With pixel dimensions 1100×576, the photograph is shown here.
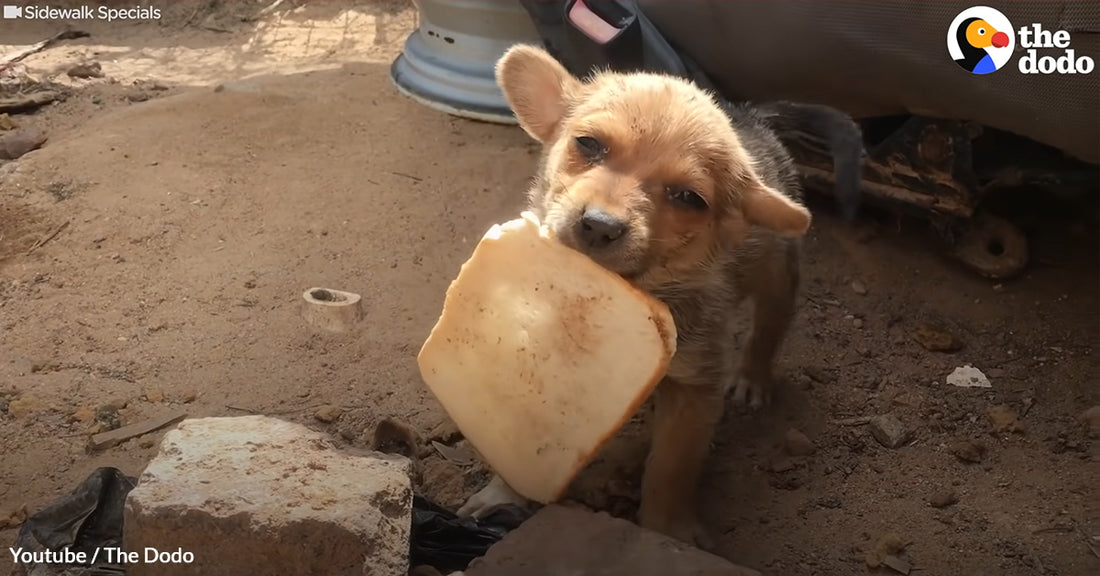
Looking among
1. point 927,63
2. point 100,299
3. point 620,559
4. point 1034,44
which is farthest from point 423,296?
point 1034,44

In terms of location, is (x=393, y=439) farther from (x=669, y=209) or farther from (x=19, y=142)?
(x=19, y=142)

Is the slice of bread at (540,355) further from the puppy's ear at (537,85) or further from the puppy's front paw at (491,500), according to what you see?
the puppy's ear at (537,85)

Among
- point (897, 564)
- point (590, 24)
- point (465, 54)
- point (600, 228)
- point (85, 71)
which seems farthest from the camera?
point (85, 71)

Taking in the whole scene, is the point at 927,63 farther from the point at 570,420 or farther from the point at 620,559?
the point at 620,559

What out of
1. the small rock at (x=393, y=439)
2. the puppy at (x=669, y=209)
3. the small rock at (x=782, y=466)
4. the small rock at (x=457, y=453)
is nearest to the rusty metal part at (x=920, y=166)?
the puppy at (x=669, y=209)

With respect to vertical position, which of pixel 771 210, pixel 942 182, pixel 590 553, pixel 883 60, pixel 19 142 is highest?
pixel 883 60

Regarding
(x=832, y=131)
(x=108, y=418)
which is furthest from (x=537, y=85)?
(x=108, y=418)
